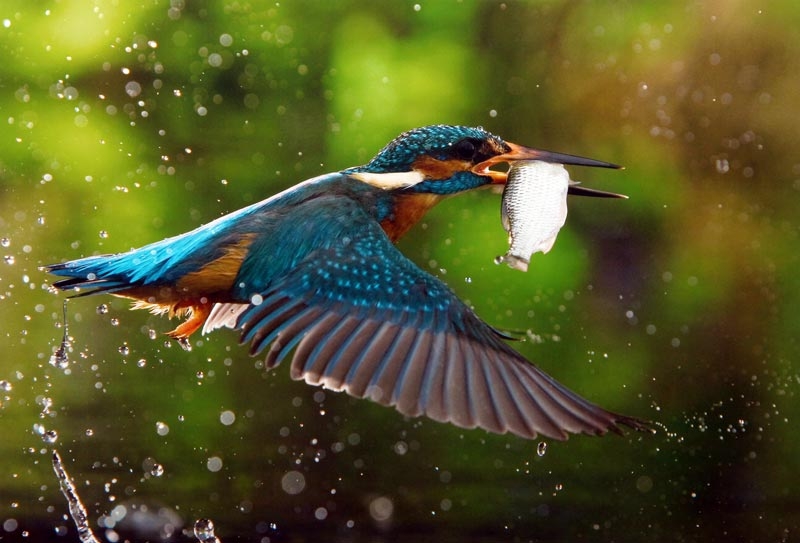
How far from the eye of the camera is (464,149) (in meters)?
3.35

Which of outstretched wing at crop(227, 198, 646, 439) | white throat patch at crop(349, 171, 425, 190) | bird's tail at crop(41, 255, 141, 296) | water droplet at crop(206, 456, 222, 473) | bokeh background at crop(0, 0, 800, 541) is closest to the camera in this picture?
outstretched wing at crop(227, 198, 646, 439)

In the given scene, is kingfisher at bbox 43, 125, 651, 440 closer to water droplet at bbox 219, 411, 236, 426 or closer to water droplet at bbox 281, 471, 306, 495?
water droplet at bbox 281, 471, 306, 495

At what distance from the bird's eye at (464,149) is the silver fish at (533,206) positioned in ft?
0.42

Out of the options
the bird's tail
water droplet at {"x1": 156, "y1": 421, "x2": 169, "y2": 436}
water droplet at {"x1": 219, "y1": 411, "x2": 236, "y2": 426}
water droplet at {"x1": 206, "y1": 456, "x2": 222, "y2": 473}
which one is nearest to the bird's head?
the bird's tail

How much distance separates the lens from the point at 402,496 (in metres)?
4.36

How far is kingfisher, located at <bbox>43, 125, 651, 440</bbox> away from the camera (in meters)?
2.65

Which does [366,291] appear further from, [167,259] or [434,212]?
[434,212]

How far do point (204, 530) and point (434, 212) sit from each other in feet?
9.50

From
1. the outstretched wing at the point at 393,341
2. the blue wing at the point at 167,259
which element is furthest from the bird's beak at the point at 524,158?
the blue wing at the point at 167,259

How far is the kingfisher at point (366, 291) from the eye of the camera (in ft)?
8.70

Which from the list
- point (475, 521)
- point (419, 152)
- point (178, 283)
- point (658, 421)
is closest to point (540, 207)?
point (419, 152)

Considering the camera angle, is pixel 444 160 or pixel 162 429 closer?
pixel 444 160

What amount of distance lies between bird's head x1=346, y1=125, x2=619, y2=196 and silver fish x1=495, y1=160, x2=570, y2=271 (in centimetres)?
7

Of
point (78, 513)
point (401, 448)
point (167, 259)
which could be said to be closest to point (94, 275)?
point (167, 259)
